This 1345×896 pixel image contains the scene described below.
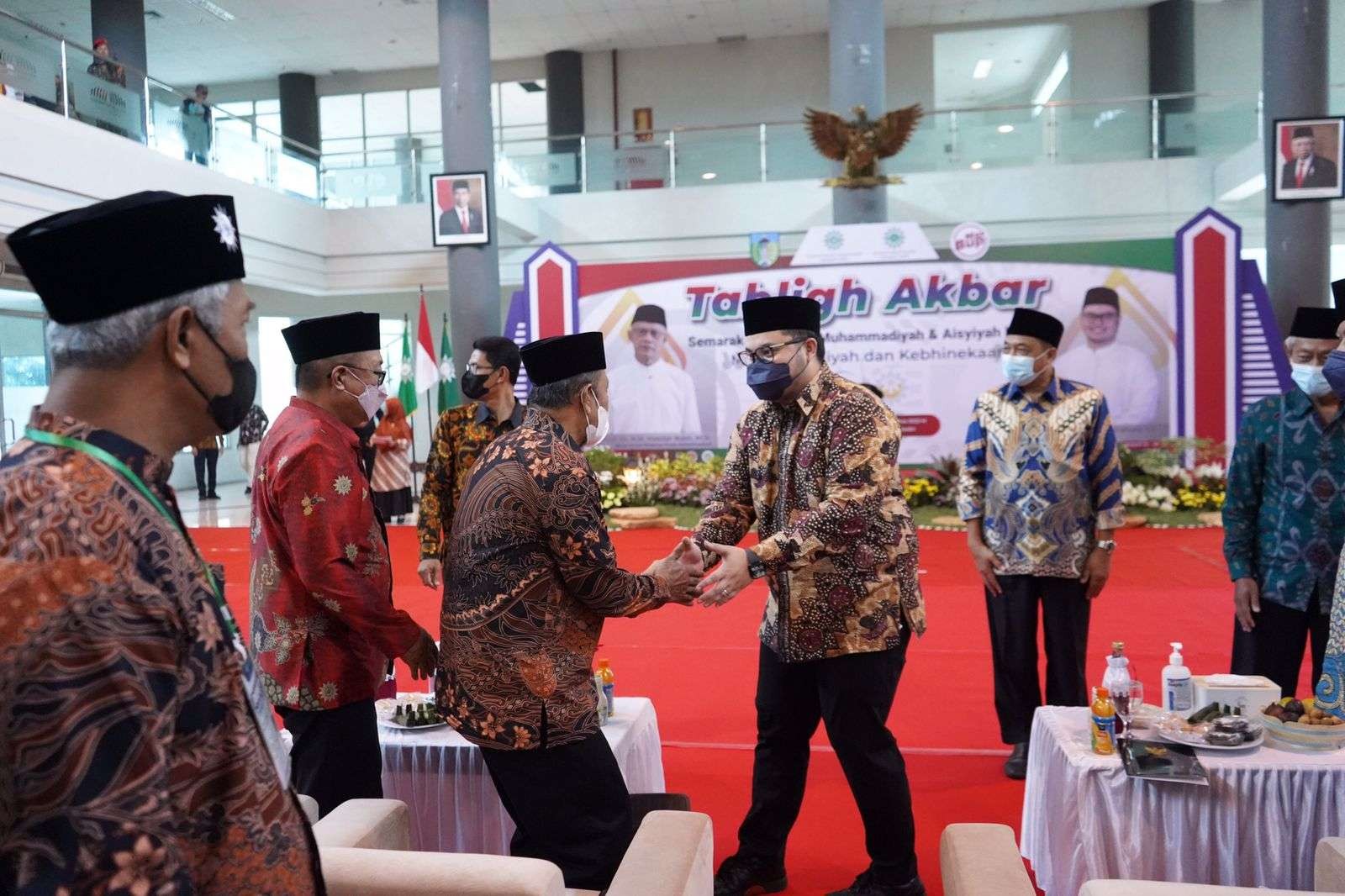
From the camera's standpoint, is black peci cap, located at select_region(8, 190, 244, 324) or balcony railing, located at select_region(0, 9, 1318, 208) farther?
balcony railing, located at select_region(0, 9, 1318, 208)

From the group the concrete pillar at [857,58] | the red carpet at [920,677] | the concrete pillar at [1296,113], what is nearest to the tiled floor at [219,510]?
the red carpet at [920,677]

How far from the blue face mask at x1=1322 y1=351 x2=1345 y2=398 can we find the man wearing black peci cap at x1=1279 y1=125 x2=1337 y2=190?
8749 mm

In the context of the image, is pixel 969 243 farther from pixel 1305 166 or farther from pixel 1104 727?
pixel 1104 727

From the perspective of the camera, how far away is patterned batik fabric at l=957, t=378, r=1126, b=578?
147 inches

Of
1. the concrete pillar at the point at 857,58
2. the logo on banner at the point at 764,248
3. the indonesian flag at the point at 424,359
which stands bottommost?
the indonesian flag at the point at 424,359

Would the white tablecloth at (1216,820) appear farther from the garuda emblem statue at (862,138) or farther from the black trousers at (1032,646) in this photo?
the garuda emblem statue at (862,138)

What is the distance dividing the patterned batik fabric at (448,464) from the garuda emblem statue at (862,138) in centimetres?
781

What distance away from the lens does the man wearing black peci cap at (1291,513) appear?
128 inches

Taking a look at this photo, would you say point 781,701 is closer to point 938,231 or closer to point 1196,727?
point 1196,727

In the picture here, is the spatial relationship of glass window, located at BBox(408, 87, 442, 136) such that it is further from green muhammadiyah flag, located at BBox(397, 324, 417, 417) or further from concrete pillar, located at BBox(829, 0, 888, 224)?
concrete pillar, located at BBox(829, 0, 888, 224)

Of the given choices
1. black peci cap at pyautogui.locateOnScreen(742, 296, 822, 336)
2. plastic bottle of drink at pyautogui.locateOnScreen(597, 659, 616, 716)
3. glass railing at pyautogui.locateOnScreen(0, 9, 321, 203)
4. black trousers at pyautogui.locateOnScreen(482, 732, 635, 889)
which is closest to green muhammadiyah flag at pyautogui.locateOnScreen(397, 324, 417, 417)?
glass railing at pyautogui.locateOnScreen(0, 9, 321, 203)

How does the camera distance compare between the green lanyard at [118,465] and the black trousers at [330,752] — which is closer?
the green lanyard at [118,465]

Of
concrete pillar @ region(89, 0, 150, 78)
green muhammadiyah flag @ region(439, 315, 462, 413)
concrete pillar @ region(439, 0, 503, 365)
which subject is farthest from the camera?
concrete pillar @ region(89, 0, 150, 78)

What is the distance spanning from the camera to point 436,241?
1252cm
